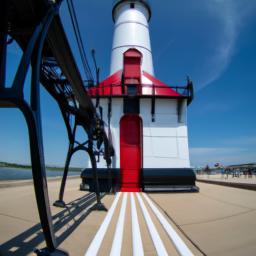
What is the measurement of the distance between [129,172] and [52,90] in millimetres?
7226

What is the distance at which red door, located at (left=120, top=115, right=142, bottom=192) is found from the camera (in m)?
10.6

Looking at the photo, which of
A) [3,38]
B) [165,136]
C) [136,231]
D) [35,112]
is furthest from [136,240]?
[165,136]

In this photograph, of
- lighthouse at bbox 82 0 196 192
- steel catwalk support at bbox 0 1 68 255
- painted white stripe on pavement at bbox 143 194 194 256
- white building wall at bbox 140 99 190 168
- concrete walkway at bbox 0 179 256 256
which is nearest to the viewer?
steel catwalk support at bbox 0 1 68 255

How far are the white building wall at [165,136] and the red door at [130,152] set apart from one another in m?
0.46

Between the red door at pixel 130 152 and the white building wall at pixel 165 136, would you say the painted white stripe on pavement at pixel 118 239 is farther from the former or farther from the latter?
the white building wall at pixel 165 136

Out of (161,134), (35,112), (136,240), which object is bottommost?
(136,240)

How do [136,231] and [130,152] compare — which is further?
[130,152]

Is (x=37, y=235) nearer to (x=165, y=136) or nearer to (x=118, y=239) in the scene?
(x=118, y=239)

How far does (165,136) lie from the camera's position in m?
10.9

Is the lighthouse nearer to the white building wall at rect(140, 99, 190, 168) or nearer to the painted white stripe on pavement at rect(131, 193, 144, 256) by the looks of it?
the white building wall at rect(140, 99, 190, 168)

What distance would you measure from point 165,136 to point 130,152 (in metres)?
2.03

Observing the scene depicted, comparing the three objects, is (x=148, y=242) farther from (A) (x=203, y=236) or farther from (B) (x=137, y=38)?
(B) (x=137, y=38)

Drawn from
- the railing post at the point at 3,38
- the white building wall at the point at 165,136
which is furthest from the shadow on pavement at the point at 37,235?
the white building wall at the point at 165,136

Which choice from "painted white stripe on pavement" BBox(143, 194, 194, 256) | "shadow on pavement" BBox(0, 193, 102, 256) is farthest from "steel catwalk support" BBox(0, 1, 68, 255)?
"painted white stripe on pavement" BBox(143, 194, 194, 256)
